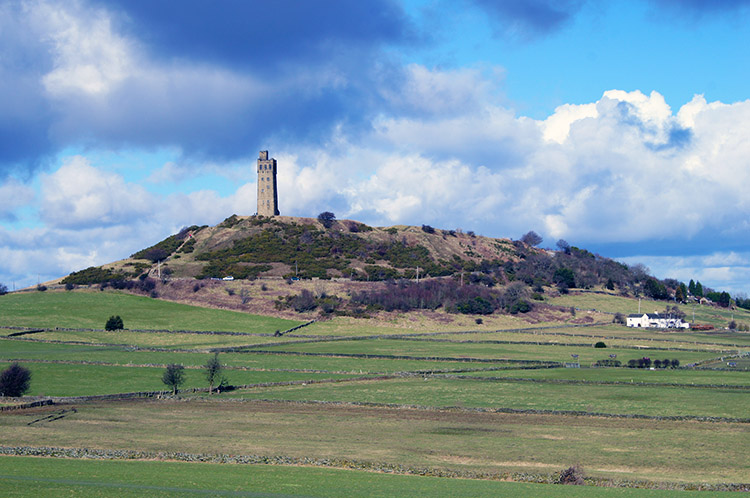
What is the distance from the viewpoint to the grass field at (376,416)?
2920cm

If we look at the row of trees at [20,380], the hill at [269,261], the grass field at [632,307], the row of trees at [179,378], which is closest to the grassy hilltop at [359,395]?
the row of trees at [179,378]

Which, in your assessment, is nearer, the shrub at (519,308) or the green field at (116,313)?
the green field at (116,313)

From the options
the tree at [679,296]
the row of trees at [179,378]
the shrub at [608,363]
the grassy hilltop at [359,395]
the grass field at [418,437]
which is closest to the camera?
the grassy hilltop at [359,395]

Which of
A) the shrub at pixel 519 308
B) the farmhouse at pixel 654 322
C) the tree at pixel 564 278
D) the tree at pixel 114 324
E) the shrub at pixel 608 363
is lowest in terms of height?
the shrub at pixel 608 363

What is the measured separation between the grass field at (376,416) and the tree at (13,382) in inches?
72.0

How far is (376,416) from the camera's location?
1941 inches

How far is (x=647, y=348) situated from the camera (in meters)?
97.9

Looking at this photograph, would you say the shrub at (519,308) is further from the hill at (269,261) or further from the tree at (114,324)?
the tree at (114,324)

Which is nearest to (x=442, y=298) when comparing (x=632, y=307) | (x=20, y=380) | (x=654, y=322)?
(x=654, y=322)

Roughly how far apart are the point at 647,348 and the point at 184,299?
272 feet

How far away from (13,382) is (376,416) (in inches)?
1109

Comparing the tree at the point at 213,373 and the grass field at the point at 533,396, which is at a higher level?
the tree at the point at 213,373

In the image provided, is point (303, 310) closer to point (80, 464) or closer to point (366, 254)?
→ point (366, 254)

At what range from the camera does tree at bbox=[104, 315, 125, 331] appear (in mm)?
108000
